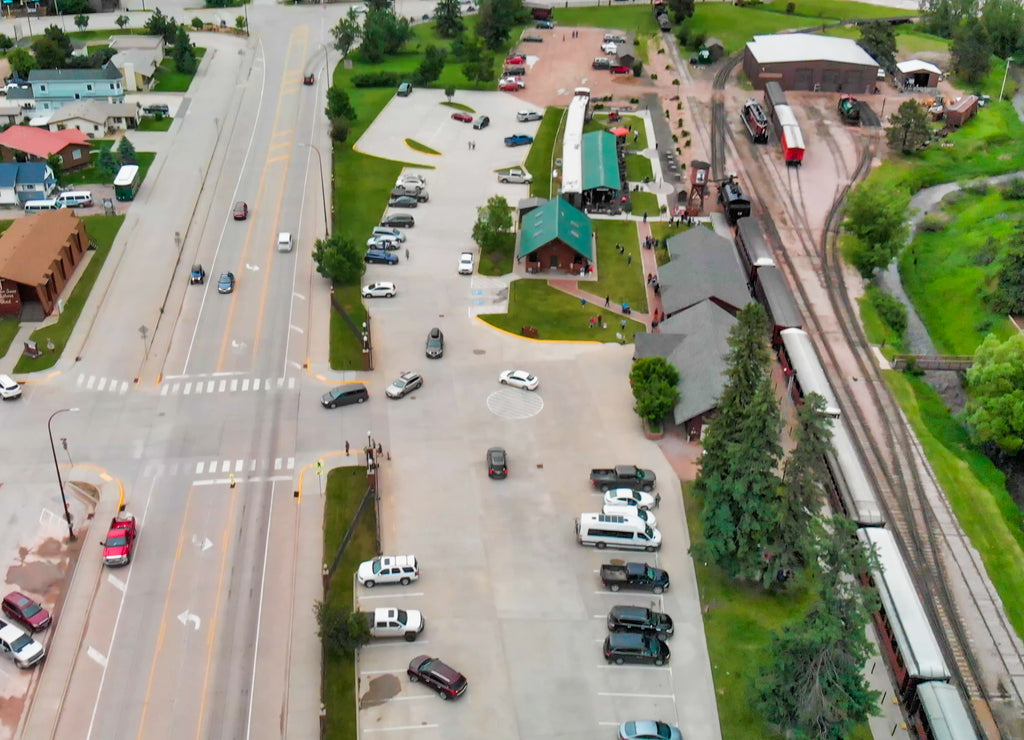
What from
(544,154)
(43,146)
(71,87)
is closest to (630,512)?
(544,154)

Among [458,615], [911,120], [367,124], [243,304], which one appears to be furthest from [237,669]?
[911,120]

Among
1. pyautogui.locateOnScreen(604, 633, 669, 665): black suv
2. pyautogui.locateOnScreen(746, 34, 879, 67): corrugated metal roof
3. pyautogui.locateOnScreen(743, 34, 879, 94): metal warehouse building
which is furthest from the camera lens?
pyautogui.locateOnScreen(746, 34, 879, 67): corrugated metal roof

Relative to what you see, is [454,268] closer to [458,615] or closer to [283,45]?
[458,615]

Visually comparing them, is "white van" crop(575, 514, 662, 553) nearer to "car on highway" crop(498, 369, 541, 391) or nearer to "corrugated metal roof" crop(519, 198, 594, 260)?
"car on highway" crop(498, 369, 541, 391)

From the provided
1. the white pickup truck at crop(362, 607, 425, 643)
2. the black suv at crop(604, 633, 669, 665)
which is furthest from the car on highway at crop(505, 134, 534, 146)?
the black suv at crop(604, 633, 669, 665)

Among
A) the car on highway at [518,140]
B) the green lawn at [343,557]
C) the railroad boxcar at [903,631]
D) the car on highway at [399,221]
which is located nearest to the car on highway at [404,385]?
the green lawn at [343,557]

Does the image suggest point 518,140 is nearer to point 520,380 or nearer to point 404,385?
point 520,380
